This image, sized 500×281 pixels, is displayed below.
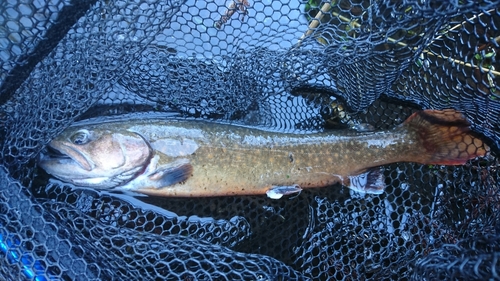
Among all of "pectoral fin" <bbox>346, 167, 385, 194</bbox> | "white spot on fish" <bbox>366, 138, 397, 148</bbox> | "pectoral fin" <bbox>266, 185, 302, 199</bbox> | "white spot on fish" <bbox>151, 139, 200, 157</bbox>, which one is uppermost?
"white spot on fish" <bbox>151, 139, 200, 157</bbox>

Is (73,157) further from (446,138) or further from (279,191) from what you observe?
(446,138)

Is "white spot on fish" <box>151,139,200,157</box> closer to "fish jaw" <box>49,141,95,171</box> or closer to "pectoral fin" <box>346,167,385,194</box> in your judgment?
"fish jaw" <box>49,141,95,171</box>

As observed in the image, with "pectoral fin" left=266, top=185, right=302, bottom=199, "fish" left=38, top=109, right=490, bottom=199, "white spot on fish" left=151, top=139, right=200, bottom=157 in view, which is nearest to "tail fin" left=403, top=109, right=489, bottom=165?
"fish" left=38, top=109, right=490, bottom=199

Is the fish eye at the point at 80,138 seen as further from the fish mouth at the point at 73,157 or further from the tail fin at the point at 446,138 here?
the tail fin at the point at 446,138

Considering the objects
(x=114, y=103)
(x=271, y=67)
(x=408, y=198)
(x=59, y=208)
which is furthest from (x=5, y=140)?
(x=408, y=198)

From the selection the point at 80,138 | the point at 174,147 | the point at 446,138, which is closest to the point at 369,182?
the point at 446,138

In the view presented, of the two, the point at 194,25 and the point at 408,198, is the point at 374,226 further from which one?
the point at 194,25

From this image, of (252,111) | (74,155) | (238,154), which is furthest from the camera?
(252,111)

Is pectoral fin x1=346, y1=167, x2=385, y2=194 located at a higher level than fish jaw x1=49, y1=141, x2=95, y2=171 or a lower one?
lower
